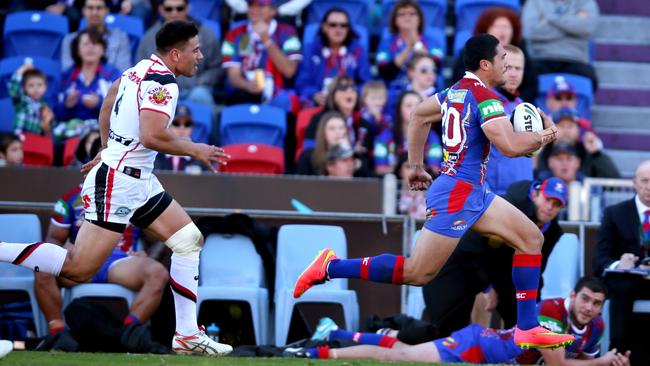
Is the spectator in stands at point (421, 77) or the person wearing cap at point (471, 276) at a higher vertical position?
the spectator in stands at point (421, 77)

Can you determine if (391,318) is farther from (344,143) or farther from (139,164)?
(139,164)

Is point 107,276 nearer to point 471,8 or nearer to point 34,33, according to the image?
point 34,33

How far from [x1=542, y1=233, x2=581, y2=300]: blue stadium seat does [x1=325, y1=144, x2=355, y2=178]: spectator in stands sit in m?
2.23

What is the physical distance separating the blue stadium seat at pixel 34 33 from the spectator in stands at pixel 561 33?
17.8ft

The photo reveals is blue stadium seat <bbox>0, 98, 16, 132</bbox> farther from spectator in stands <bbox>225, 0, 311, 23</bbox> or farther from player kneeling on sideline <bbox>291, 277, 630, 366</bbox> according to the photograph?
player kneeling on sideline <bbox>291, 277, 630, 366</bbox>

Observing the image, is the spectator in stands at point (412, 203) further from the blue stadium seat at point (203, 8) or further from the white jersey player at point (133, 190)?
the blue stadium seat at point (203, 8)

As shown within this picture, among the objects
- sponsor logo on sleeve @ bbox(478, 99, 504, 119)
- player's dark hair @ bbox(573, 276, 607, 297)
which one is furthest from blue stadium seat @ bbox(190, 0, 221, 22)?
sponsor logo on sleeve @ bbox(478, 99, 504, 119)

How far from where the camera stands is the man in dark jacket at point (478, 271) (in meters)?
9.34

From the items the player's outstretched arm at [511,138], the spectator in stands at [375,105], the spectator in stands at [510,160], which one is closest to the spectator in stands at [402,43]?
the spectator in stands at [375,105]

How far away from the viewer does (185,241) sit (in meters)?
7.96

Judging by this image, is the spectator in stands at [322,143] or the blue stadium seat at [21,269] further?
the spectator in stands at [322,143]

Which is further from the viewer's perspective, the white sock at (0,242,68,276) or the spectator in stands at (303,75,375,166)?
the spectator in stands at (303,75,375,166)

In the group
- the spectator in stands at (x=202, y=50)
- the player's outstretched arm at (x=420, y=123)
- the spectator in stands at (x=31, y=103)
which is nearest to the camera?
the player's outstretched arm at (x=420, y=123)

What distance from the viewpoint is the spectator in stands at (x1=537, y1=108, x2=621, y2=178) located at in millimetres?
12352
